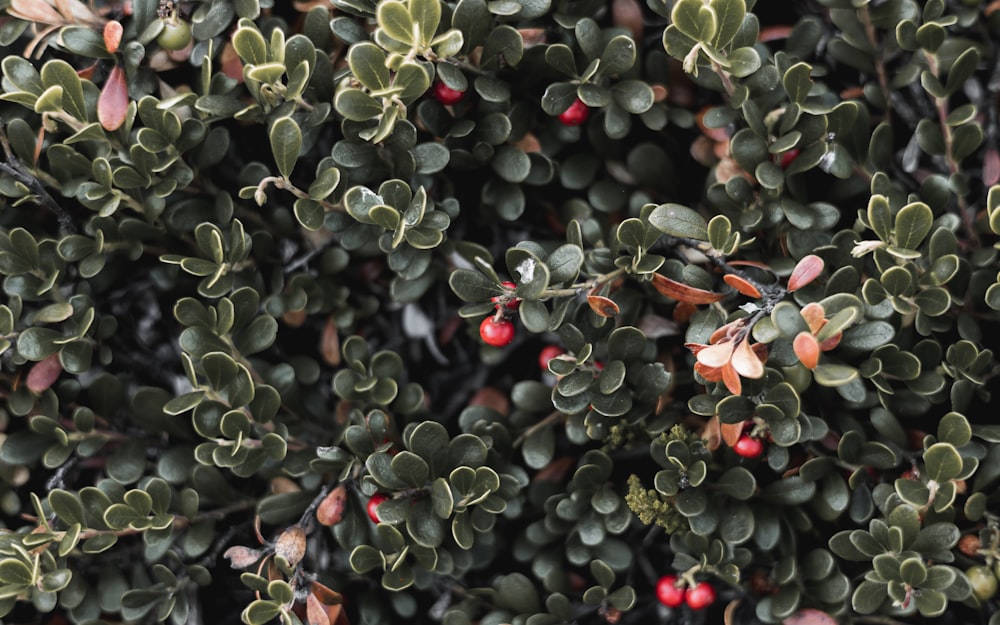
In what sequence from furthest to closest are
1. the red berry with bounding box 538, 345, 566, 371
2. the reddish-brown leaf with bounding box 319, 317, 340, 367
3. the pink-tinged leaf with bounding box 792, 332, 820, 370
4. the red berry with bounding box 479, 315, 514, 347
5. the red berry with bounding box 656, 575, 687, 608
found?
1. the reddish-brown leaf with bounding box 319, 317, 340, 367
2. the red berry with bounding box 538, 345, 566, 371
3. the red berry with bounding box 656, 575, 687, 608
4. the red berry with bounding box 479, 315, 514, 347
5. the pink-tinged leaf with bounding box 792, 332, 820, 370

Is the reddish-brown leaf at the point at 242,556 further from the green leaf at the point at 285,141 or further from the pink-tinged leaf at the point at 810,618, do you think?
the pink-tinged leaf at the point at 810,618

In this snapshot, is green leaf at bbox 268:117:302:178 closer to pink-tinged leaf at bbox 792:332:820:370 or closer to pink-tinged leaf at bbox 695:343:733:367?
pink-tinged leaf at bbox 695:343:733:367

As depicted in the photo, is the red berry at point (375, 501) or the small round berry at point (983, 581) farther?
the red berry at point (375, 501)

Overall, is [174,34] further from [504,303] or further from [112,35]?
[504,303]

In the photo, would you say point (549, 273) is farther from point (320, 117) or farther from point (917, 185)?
point (917, 185)

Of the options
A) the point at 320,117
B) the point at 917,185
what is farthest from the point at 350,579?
the point at 917,185

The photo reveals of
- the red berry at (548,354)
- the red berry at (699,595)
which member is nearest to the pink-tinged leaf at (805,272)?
the red berry at (548,354)

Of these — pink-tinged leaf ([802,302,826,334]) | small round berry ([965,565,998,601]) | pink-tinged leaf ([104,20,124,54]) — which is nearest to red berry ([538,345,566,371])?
pink-tinged leaf ([802,302,826,334])
